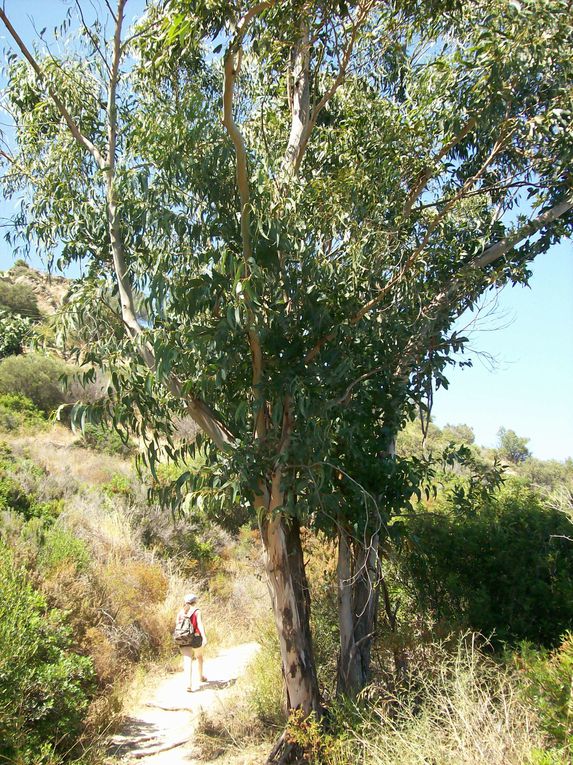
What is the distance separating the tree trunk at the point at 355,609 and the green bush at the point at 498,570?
26.1 inches

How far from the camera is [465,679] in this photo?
15.1ft

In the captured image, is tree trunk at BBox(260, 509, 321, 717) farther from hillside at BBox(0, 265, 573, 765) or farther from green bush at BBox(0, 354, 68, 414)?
green bush at BBox(0, 354, 68, 414)

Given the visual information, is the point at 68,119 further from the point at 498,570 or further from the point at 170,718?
the point at 170,718

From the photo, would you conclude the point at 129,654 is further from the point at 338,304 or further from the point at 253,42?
the point at 253,42

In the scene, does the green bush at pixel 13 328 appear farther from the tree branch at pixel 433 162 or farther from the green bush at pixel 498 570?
the green bush at pixel 498 570

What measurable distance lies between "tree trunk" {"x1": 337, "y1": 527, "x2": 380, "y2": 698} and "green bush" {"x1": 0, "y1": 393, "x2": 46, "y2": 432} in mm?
12886

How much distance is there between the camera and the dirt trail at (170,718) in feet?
21.4

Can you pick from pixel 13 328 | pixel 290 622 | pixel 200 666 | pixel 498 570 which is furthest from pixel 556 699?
pixel 200 666

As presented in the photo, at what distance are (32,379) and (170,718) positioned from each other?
47.2 feet

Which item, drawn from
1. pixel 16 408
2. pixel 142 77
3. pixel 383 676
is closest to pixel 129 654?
pixel 383 676

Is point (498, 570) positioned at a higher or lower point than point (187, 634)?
higher

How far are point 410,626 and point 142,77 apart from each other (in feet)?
A: 19.5

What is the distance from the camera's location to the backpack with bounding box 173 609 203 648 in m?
8.81

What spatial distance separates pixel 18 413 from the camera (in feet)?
59.8
